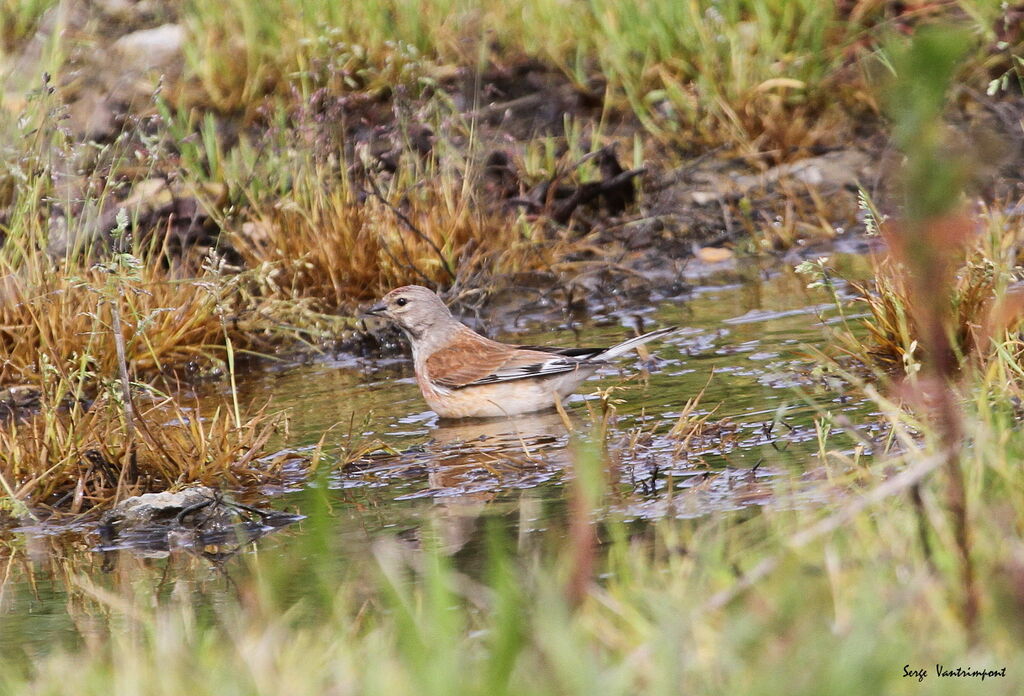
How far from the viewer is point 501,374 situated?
702 cm

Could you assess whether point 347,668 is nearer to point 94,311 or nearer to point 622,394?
point 622,394

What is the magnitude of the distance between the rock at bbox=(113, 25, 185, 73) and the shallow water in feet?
15.0

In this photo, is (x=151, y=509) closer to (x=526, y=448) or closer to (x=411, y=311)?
(x=526, y=448)

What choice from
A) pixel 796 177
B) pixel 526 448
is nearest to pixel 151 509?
pixel 526 448

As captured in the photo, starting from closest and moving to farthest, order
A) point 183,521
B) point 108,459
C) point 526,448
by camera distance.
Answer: point 183,521
point 108,459
point 526,448

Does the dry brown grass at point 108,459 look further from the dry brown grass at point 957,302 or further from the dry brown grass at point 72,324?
the dry brown grass at point 957,302

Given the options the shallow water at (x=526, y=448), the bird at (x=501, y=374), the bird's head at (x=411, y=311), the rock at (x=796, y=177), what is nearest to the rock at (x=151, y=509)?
the shallow water at (x=526, y=448)

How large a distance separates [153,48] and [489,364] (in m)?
6.18

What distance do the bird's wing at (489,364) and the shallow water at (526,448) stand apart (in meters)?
0.22

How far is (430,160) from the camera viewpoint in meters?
9.24

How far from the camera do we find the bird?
678 cm

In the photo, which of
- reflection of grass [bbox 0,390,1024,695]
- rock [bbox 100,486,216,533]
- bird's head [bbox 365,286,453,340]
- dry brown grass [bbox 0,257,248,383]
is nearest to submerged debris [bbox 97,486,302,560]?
rock [bbox 100,486,216,533]

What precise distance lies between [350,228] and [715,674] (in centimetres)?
602

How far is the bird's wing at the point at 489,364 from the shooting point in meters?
6.81
